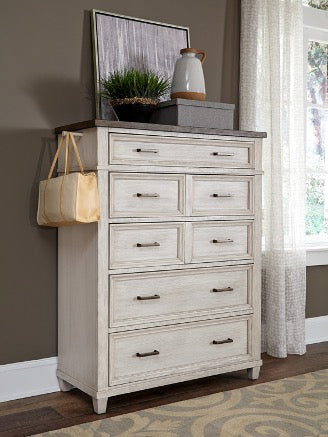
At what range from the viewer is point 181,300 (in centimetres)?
288

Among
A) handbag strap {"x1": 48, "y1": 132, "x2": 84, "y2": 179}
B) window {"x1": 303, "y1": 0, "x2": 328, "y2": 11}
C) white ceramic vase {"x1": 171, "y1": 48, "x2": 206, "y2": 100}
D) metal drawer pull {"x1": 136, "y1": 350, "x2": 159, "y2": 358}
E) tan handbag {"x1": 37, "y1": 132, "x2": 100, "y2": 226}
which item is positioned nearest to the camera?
tan handbag {"x1": 37, "y1": 132, "x2": 100, "y2": 226}

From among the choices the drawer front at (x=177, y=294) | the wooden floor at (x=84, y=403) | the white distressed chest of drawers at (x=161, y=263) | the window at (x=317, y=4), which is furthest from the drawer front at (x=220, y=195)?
the window at (x=317, y=4)

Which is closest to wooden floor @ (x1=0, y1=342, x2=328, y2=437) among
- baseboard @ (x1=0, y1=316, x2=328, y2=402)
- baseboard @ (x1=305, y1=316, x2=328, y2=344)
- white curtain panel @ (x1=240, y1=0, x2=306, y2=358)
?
baseboard @ (x1=0, y1=316, x2=328, y2=402)

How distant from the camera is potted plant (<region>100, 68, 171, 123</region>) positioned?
114 inches

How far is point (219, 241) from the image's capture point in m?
2.99

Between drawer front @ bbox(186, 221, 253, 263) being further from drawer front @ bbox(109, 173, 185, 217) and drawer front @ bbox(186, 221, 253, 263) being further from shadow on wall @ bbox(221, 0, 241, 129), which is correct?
shadow on wall @ bbox(221, 0, 241, 129)

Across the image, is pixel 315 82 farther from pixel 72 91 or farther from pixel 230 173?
pixel 72 91

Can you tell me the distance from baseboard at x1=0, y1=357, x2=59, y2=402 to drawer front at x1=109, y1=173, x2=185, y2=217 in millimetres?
832

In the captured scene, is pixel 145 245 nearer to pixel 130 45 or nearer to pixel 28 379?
pixel 28 379

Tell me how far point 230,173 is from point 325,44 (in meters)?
1.56

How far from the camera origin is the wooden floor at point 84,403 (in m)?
2.59

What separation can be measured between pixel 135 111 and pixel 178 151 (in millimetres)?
273

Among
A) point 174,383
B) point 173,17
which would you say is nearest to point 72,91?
point 173,17

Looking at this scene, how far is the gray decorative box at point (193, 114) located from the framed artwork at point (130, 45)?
292 mm
